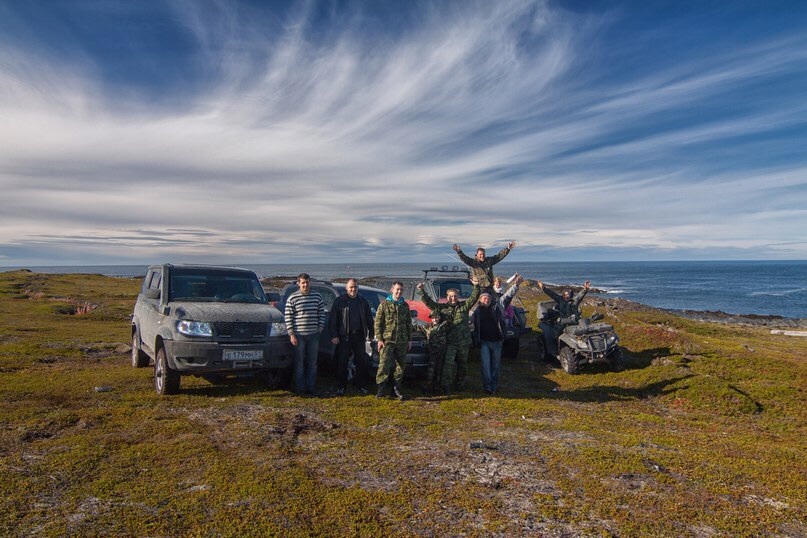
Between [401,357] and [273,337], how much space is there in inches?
86.8

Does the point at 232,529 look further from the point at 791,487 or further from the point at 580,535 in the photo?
the point at 791,487

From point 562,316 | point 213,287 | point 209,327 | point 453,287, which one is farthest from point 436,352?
point 562,316

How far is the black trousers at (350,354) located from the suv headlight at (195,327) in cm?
219

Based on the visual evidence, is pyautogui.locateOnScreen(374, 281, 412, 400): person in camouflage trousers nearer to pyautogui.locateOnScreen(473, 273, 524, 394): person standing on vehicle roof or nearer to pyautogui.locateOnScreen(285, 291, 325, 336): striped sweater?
pyautogui.locateOnScreen(285, 291, 325, 336): striped sweater

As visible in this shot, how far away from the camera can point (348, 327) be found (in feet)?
28.6

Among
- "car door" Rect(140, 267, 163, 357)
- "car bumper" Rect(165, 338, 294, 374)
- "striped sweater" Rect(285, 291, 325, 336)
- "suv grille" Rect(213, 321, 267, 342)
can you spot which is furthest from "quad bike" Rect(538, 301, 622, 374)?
"car door" Rect(140, 267, 163, 357)

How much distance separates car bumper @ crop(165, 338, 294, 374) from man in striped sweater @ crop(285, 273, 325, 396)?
43 cm

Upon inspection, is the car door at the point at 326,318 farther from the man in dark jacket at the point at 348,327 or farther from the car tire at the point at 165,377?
the car tire at the point at 165,377

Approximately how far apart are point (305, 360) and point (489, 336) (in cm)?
344

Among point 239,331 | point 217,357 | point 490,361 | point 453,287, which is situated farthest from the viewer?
point 453,287

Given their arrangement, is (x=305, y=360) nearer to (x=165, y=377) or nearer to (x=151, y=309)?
(x=165, y=377)

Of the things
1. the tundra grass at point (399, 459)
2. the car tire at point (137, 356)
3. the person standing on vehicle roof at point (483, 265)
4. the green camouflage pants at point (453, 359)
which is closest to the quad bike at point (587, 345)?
the tundra grass at point (399, 459)

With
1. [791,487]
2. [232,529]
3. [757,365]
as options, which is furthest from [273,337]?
[757,365]

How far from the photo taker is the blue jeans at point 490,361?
9.54m
